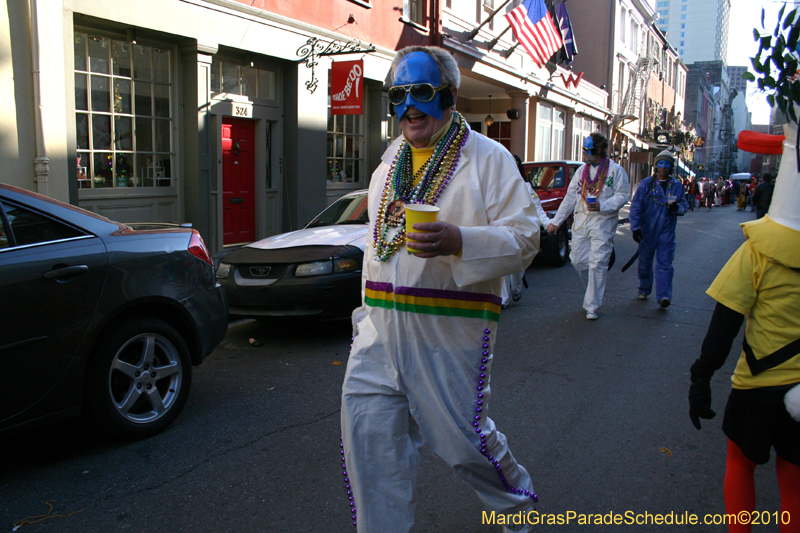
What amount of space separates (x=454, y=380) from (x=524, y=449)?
1666 millimetres

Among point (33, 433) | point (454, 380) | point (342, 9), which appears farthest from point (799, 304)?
point (342, 9)

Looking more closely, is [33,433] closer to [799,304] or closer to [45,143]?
[799,304]

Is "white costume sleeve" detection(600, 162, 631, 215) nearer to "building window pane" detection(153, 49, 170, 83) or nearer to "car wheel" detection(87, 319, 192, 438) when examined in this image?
"car wheel" detection(87, 319, 192, 438)

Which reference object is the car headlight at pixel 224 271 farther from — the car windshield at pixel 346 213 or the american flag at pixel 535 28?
the american flag at pixel 535 28

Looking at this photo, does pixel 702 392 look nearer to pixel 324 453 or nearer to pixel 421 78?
pixel 421 78

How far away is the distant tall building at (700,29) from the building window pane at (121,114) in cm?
15008

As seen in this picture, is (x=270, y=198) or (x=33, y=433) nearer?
(x=33, y=433)

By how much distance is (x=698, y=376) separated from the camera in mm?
2402

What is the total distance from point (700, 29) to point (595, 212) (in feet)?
516

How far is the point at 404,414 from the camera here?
2.50m

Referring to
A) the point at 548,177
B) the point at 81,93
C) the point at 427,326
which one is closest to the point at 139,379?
the point at 427,326

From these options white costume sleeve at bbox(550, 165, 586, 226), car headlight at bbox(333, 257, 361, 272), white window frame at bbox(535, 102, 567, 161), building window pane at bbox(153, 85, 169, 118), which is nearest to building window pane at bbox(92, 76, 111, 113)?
building window pane at bbox(153, 85, 169, 118)

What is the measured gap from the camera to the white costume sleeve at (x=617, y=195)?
24.2 feet

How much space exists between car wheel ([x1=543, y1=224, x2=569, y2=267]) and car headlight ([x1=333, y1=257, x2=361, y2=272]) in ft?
19.2
